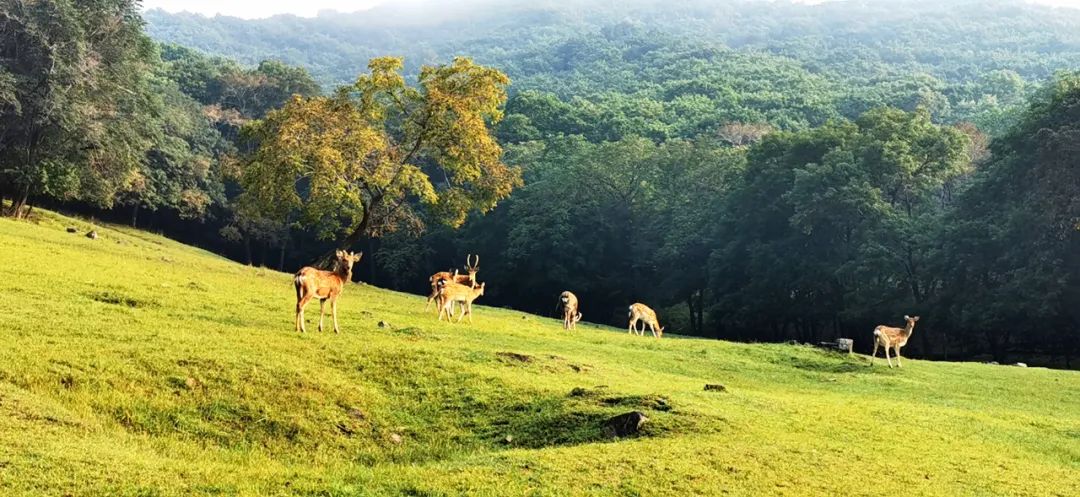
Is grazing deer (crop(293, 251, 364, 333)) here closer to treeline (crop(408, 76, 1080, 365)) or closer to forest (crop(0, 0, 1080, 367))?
forest (crop(0, 0, 1080, 367))

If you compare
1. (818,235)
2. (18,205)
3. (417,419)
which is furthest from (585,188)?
(417,419)

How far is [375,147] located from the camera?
29547mm

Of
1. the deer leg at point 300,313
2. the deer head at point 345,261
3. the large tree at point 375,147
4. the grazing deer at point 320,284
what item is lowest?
the deer leg at point 300,313

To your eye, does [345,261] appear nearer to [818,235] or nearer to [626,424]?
[626,424]

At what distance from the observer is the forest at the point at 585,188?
31.1m

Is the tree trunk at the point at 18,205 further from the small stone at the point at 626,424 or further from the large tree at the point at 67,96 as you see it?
the small stone at the point at 626,424

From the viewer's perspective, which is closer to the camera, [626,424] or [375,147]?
[626,424]

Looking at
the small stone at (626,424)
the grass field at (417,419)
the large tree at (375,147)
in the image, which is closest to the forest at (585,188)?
the large tree at (375,147)

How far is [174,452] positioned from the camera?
9719 mm

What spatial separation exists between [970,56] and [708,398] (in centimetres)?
17228

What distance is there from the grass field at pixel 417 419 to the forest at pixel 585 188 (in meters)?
13.9

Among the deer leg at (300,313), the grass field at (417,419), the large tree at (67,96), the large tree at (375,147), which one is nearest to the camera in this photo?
the grass field at (417,419)

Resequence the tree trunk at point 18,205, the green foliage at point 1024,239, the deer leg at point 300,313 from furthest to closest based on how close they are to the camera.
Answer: the tree trunk at point 18,205, the green foliage at point 1024,239, the deer leg at point 300,313

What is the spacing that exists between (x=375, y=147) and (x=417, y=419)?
18.8 m
